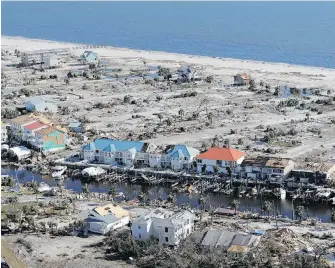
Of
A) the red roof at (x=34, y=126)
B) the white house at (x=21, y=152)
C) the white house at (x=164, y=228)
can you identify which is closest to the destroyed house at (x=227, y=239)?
the white house at (x=164, y=228)

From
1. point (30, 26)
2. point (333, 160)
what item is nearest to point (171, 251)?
point (333, 160)

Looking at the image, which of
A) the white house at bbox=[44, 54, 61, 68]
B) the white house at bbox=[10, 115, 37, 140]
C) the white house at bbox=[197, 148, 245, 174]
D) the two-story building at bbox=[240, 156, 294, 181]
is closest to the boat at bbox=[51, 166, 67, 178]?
the white house at bbox=[10, 115, 37, 140]

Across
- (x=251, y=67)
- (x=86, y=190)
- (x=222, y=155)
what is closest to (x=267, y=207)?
(x=222, y=155)

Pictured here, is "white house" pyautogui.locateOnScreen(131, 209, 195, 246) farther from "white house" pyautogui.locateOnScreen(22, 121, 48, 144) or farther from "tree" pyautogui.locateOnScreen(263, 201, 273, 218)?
"white house" pyautogui.locateOnScreen(22, 121, 48, 144)

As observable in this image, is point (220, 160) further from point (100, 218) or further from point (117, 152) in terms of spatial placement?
point (100, 218)

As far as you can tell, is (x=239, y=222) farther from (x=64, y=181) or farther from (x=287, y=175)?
(x=64, y=181)
